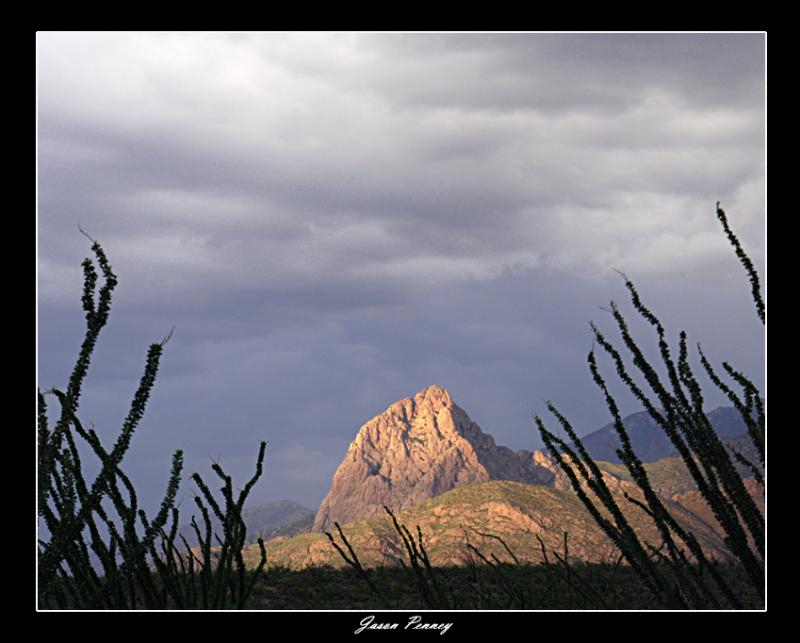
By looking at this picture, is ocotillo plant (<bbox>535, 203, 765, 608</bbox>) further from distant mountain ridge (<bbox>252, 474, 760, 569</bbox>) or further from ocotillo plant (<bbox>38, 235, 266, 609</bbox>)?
distant mountain ridge (<bbox>252, 474, 760, 569</bbox>)

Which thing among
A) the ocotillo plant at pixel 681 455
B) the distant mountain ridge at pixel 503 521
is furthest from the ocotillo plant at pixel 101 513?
the distant mountain ridge at pixel 503 521

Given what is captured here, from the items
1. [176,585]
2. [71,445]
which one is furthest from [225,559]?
[71,445]

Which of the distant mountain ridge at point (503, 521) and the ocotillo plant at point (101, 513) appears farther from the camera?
the distant mountain ridge at point (503, 521)

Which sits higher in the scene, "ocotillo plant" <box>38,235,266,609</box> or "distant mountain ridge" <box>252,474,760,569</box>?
"ocotillo plant" <box>38,235,266,609</box>

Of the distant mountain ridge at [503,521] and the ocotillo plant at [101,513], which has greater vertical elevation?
the ocotillo plant at [101,513]

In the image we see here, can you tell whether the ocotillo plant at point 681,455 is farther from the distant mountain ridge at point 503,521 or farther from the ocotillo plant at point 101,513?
the distant mountain ridge at point 503,521

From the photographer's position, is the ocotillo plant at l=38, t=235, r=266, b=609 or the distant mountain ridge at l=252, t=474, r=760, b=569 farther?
the distant mountain ridge at l=252, t=474, r=760, b=569

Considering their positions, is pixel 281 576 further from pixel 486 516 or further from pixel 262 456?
pixel 486 516

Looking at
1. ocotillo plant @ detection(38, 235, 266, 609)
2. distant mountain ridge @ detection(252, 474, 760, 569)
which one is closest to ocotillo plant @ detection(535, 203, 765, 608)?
ocotillo plant @ detection(38, 235, 266, 609)

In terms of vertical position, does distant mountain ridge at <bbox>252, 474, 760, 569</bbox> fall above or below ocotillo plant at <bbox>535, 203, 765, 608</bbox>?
below
